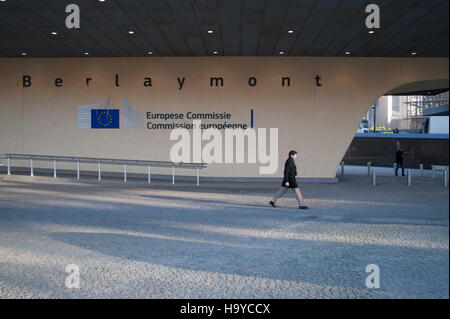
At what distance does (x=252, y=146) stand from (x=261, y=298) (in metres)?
14.0

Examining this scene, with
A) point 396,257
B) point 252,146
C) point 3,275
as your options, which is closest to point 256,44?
point 252,146

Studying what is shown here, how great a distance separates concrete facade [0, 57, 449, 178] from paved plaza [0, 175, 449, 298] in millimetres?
5344

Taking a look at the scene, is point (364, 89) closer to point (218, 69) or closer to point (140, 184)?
point (218, 69)

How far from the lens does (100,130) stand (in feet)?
64.1

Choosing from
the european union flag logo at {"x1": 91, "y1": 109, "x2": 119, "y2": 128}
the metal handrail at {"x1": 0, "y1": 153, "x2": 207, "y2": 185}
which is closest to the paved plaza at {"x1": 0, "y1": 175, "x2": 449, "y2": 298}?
the metal handrail at {"x1": 0, "y1": 153, "x2": 207, "y2": 185}

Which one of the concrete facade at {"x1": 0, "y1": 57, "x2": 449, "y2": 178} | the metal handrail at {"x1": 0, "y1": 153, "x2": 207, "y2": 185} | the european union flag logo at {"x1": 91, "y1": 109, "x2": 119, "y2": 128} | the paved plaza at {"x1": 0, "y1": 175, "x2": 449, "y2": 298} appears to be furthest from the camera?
the european union flag logo at {"x1": 91, "y1": 109, "x2": 119, "y2": 128}

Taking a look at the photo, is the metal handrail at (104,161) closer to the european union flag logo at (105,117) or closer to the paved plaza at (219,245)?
the european union flag logo at (105,117)

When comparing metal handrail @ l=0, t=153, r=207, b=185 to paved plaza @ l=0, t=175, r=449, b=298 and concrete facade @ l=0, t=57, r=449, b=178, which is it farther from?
paved plaza @ l=0, t=175, r=449, b=298

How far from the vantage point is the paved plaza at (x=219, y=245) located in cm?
540

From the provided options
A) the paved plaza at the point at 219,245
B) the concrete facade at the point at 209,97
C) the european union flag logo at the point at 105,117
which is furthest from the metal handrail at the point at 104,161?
the paved plaza at the point at 219,245

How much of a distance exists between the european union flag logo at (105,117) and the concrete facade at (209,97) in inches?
11.0

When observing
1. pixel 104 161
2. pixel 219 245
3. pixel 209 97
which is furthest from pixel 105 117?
pixel 219 245

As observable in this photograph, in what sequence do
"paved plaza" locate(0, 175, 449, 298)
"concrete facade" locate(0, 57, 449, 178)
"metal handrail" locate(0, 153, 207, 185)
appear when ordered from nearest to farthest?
"paved plaza" locate(0, 175, 449, 298) < "metal handrail" locate(0, 153, 207, 185) < "concrete facade" locate(0, 57, 449, 178)

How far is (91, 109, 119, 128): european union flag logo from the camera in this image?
19.4 metres
